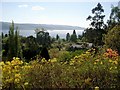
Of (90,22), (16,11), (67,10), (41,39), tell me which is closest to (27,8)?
(16,11)

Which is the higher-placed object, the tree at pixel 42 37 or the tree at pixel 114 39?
the tree at pixel 114 39

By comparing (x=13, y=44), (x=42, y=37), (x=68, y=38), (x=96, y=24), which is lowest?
(x=68, y=38)

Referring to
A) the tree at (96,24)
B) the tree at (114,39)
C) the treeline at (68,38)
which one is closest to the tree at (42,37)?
the treeline at (68,38)

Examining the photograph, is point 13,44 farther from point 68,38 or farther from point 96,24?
point 96,24

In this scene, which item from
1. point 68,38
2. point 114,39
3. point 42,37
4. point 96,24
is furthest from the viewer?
point 96,24

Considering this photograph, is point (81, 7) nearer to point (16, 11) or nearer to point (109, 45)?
point (16, 11)

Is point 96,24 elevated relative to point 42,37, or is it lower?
elevated

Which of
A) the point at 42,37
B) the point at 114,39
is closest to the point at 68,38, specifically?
the point at 42,37

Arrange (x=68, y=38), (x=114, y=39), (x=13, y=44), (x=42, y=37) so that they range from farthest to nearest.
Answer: (x=68, y=38), (x=42, y=37), (x=114, y=39), (x=13, y=44)

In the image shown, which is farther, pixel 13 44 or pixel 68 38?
pixel 68 38

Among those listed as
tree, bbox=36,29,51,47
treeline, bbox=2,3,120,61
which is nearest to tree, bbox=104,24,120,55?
treeline, bbox=2,3,120,61

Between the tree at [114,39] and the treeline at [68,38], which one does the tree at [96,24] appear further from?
the tree at [114,39]

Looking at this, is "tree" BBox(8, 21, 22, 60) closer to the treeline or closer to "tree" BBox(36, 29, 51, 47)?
the treeline

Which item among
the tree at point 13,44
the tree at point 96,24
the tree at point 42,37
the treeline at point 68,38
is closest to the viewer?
the tree at point 13,44
